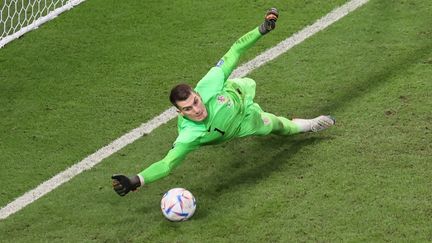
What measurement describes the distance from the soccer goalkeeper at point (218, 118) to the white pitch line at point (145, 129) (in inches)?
42.7

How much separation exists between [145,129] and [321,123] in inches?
61.9

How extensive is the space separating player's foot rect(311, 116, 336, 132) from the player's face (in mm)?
1174

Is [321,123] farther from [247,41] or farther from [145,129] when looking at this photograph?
[145,129]

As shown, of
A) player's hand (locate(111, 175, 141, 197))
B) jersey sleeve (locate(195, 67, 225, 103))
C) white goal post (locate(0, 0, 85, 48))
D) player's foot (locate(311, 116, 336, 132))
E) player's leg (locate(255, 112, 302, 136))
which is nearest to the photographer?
player's hand (locate(111, 175, 141, 197))

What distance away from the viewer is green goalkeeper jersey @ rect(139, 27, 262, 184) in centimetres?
709

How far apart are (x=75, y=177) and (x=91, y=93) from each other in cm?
133

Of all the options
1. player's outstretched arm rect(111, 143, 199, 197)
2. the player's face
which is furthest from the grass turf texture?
the player's face

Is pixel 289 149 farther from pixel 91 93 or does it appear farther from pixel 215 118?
pixel 91 93

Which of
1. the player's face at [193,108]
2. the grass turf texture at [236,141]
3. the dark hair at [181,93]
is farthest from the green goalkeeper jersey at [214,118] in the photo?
the grass turf texture at [236,141]

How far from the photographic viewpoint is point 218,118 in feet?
23.9

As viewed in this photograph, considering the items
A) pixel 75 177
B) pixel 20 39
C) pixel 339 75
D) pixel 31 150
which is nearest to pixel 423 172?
pixel 339 75

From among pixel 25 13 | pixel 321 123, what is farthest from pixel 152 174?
Answer: pixel 25 13

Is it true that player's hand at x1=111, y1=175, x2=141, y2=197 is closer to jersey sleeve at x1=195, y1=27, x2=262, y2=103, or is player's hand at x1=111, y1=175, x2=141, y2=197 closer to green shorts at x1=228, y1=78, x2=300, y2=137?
jersey sleeve at x1=195, y1=27, x2=262, y2=103

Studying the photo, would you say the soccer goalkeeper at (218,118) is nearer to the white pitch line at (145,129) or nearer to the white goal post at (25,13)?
the white pitch line at (145,129)
